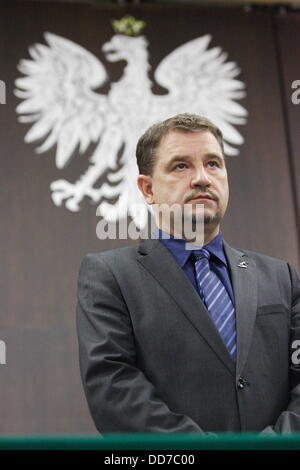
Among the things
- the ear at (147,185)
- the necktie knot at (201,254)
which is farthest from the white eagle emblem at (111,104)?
the necktie knot at (201,254)

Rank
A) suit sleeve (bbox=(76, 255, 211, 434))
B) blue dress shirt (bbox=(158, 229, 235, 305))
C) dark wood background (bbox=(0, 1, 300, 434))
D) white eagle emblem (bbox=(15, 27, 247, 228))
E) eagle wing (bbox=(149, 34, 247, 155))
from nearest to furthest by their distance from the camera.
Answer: suit sleeve (bbox=(76, 255, 211, 434)) < blue dress shirt (bbox=(158, 229, 235, 305)) < dark wood background (bbox=(0, 1, 300, 434)) < white eagle emblem (bbox=(15, 27, 247, 228)) < eagle wing (bbox=(149, 34, 247, 155))

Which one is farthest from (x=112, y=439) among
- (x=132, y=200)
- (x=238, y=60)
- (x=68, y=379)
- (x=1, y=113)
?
(x=238, y=60)

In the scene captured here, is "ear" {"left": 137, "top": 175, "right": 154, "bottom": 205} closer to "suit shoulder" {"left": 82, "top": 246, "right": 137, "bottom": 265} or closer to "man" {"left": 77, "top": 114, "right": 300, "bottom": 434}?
"man" {"left": 77, "top": 114, "right": 300, "bottom": 434}

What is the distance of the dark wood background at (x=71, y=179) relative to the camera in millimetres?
2572

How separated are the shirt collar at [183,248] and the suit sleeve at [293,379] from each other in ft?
0.61

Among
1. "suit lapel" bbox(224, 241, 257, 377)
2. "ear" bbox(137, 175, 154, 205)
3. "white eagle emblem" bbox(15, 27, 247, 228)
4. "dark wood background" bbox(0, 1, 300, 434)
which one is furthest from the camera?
"white eagle emblem" bbox(15, 27, 247, 228)

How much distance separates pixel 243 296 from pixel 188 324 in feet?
0.48

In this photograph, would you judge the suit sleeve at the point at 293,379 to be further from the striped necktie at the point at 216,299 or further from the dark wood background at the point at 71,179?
the dark wood background at the point at 71,179

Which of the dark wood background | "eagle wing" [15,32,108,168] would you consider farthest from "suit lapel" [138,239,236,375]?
"eagle wing" [15,32,108,168]

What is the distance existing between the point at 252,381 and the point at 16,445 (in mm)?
758

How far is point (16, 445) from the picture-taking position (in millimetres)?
592

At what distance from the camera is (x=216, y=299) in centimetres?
134

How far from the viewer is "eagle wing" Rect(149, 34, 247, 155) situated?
295 centimetres

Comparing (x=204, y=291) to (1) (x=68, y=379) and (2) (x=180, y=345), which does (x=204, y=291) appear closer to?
(2) (x=180, y=345)
